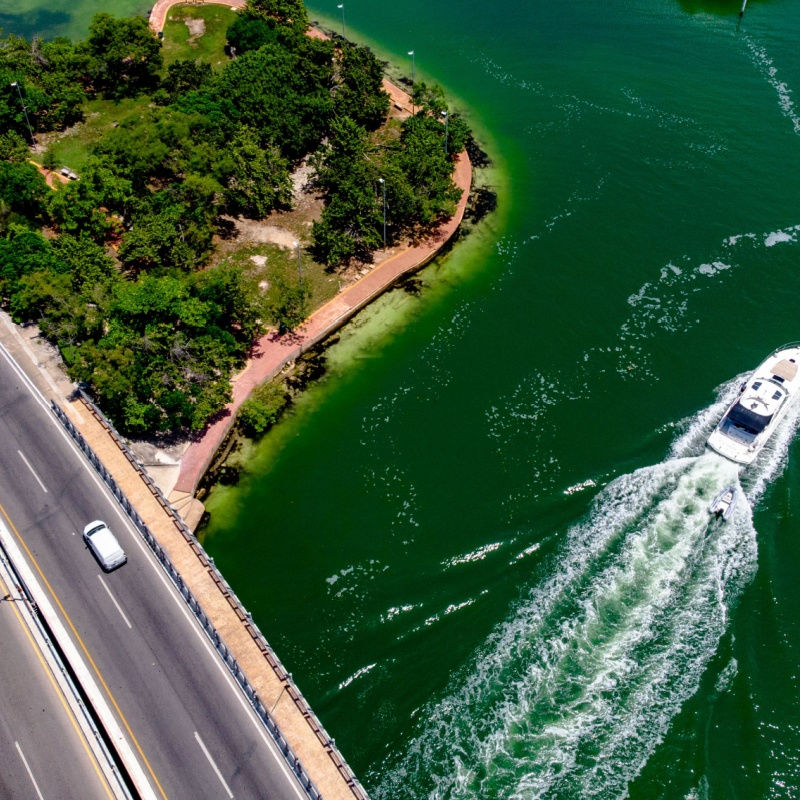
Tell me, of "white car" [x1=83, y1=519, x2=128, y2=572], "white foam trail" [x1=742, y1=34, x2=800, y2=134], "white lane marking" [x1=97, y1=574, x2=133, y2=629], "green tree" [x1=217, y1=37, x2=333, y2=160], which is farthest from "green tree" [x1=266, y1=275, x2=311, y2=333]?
"white foam trail" [x1=742, y1=34, x2=800, y2=134]

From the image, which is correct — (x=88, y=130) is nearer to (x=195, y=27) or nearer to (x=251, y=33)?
(x=251, y=33)

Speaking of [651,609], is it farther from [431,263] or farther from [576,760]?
[431,263]

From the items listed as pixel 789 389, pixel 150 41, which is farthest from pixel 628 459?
pixel 150 41

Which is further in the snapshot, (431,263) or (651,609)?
(431,263)

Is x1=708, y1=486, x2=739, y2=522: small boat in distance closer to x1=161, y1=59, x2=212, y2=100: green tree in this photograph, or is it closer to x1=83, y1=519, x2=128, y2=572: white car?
x1=83, y1=519, x2=128, y2=572: white car

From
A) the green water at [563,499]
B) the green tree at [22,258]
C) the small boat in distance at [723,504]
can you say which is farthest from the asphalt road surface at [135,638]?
the small boat in distance at [723,504]

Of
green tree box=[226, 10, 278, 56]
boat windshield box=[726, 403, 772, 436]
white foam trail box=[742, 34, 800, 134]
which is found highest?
white foam trail box=[742, 34, 800, 134]

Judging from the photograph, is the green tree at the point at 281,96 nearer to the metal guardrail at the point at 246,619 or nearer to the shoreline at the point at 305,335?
the shoreline at the point at 305,335

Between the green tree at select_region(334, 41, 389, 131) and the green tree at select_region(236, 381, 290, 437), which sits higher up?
the green tree at select_region(334, 41, 389, 131)
